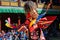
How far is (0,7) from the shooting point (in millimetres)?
17453

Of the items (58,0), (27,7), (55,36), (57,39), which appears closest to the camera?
(27,7)

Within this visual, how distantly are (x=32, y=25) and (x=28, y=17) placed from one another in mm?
62

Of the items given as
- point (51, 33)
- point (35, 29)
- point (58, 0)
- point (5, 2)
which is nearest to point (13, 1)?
point (5, 2)

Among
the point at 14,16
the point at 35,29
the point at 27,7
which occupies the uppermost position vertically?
the point at 27,7

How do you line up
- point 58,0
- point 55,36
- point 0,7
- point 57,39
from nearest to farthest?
point 0,7
point 57,39
point 55,36
point 58,0

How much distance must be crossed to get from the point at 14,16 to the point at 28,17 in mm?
17334

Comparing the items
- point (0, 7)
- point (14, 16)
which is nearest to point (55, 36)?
point (14, 16)

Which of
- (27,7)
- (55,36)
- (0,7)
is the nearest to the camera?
(27,7)

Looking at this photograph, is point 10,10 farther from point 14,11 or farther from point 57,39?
point 57,39

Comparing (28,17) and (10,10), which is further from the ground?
(28,17)

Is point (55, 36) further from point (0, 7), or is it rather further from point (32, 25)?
point (32, 25)

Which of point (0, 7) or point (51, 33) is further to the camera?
point (51, 33)

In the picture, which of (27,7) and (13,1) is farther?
(13,1)

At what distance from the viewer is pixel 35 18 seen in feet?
5.89
